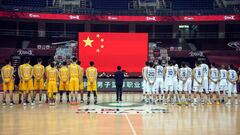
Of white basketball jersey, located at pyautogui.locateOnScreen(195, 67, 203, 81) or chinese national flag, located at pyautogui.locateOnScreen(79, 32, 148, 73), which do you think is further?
chinese national flag, located at pyautogui.locateOnScreen(79, 32, 148, 73)

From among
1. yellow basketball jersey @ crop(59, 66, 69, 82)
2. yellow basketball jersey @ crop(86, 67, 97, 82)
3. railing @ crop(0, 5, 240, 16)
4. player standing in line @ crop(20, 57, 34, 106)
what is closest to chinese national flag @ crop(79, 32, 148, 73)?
yellow basketball jersey @ crop(59, 66, 69, 82)

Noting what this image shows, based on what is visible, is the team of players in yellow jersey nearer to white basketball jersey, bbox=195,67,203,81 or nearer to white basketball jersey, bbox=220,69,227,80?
white basketball jersey, bbox=195,67,203,81

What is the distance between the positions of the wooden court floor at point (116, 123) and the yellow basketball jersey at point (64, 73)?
109 inches

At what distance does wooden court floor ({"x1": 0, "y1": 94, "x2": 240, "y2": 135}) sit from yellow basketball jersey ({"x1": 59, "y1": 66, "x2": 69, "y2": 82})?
278 cm

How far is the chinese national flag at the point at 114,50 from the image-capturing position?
2445 cm

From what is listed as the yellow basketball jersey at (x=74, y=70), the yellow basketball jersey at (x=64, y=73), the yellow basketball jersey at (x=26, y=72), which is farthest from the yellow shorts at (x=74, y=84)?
the yellow basketball jersey at (x=26, y=72)

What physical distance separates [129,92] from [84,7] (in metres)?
13.1

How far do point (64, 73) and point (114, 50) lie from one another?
7686mm

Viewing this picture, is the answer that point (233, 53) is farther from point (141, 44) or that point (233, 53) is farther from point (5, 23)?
point (5, 23)

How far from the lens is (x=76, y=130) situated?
1007 centimetres

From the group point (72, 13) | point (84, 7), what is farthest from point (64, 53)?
point (84, 7)

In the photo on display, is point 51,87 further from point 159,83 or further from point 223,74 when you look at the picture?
point 223,74

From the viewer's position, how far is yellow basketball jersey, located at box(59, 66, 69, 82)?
1734cm

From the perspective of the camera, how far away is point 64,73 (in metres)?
17.4
